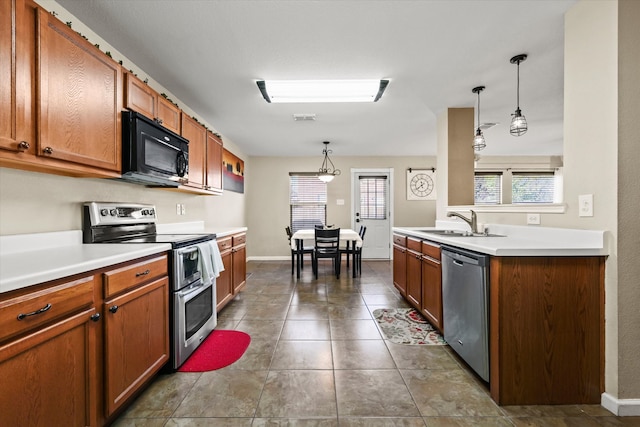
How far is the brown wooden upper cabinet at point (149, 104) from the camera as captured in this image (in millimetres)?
2002

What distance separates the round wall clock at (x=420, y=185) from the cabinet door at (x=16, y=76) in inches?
251

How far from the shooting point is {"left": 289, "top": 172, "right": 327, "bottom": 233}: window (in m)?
6.61

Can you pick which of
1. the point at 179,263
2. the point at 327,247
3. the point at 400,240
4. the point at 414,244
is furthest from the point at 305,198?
the point at 179,263

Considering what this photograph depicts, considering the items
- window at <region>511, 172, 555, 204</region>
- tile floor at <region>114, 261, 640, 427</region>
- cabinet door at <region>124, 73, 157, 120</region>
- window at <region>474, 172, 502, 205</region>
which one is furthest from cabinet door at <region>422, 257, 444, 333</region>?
window at <region>511, 172, 555, 204</region>

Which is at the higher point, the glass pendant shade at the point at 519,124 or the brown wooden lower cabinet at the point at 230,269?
the glass pendant shade at the point at 519,124

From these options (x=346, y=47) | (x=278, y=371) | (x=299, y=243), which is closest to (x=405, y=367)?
(x=278, y=371)

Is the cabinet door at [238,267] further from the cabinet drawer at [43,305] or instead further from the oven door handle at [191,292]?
the cabinet drawer at [43,305]

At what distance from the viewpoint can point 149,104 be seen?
7.34 feet

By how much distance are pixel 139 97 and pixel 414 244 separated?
2819 mm

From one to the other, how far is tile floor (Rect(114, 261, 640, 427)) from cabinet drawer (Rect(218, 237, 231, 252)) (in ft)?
2.60

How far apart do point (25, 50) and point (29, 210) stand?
843mm

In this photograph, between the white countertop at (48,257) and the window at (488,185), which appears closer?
the white countertop at (48,257)

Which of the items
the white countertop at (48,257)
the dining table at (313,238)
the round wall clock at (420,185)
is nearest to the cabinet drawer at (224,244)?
the white countertop at (48,257)

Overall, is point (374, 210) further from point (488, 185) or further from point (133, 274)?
point (133, 274)
